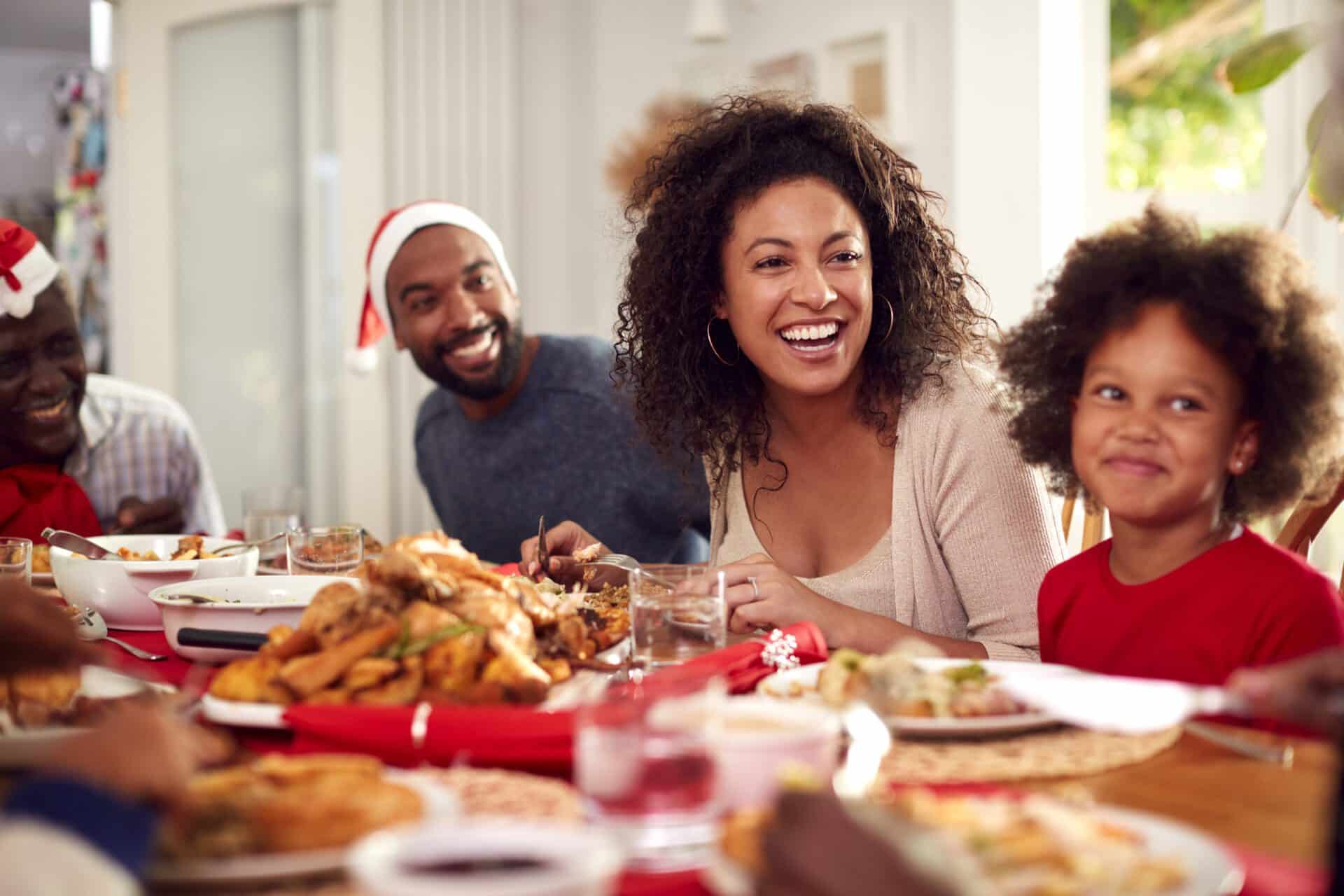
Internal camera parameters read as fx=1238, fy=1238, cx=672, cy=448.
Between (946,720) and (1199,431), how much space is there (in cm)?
53

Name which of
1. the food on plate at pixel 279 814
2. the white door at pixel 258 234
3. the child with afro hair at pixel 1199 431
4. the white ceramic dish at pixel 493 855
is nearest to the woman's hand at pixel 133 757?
the food on plate at pixel 279 814

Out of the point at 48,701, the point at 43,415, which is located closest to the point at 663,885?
the point at 48,701

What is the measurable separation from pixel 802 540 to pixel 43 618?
4.81 ft

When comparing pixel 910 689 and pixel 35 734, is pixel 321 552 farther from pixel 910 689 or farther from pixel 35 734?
pixel 910 689

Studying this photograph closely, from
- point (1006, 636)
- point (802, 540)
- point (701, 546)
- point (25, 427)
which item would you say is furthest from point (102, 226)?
point (1006, 636)

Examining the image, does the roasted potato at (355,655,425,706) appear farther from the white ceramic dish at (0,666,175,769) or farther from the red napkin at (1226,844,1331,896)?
the red napkin at (1226,844,1331,896)

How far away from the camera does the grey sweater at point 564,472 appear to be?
3.05 metres

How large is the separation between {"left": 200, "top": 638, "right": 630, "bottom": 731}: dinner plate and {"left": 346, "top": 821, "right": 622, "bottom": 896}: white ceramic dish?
43 centimetres

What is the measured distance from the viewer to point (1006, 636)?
6.08ft

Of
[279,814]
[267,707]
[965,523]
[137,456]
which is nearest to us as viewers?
[279,814]

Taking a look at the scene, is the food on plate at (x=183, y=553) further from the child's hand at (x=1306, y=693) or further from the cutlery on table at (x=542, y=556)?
the child's hand at (x=1306, y=693)

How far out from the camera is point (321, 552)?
1885 mm

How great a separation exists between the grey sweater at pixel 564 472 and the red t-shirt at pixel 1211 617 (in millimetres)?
1420

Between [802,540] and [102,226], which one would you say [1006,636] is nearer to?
[802,540]
